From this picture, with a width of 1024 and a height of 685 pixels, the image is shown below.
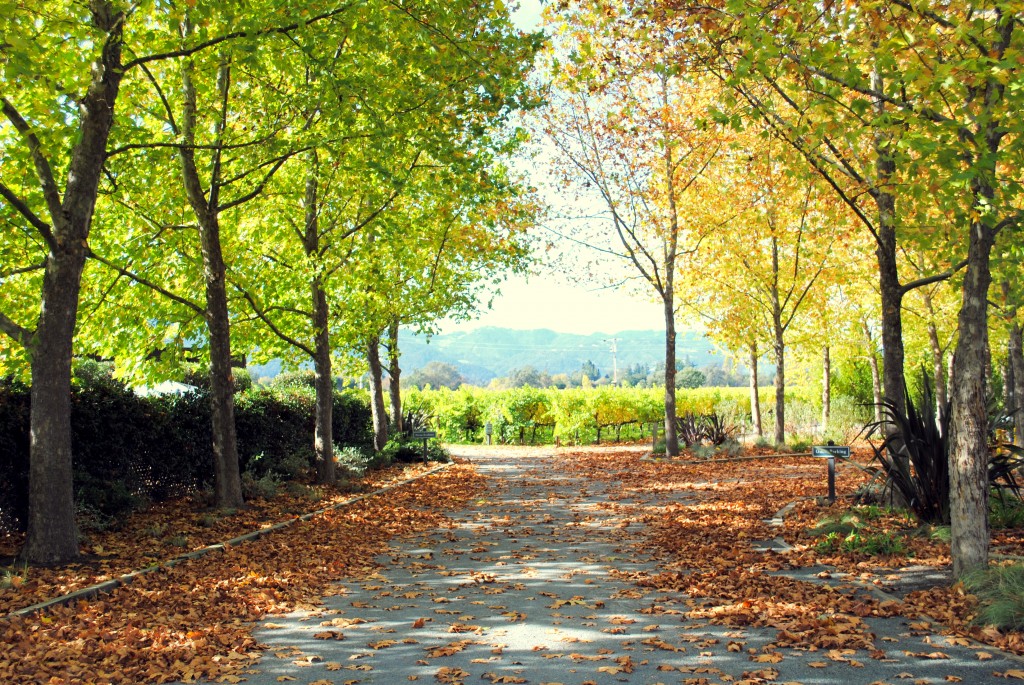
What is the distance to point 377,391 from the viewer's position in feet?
72.2

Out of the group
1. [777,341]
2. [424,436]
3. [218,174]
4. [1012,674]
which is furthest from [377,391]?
[1012,674]

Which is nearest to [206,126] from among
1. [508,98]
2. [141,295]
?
[141,295]

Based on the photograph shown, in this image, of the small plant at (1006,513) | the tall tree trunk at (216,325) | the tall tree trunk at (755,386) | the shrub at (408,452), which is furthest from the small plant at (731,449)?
the tall tree trunk at (216,325)

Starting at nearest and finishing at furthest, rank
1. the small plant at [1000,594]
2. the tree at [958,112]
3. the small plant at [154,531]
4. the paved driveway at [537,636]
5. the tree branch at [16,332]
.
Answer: the paved driveway at [537,636], the small plant at [1000,594], the tree at [958,112], the tree branch at [16,332], the small plant at [154,531]

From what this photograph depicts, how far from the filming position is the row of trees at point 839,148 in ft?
22.2

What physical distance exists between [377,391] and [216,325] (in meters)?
9.71

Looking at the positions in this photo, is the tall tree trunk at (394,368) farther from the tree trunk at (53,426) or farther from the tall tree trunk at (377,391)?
the tree trunk at (53,426)

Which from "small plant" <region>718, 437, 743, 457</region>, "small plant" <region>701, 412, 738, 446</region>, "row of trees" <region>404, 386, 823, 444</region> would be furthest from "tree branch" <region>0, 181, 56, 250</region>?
"row of trees" <region>404, 386, 823, 444</region>

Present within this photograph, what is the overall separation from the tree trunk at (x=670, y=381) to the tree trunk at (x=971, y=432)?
15817mm

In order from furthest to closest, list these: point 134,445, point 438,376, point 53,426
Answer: point 438,376, point 134,445, point 53,426

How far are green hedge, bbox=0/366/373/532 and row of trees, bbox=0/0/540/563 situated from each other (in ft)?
2.84

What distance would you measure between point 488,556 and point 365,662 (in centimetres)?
414

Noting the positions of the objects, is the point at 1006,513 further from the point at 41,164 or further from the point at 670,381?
the point at 670,381

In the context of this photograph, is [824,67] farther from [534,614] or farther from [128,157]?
[128,157]
